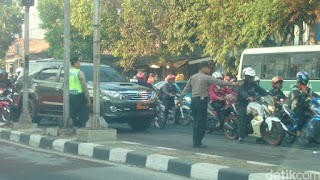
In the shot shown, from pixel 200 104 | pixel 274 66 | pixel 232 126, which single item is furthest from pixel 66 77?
pixel 274 66

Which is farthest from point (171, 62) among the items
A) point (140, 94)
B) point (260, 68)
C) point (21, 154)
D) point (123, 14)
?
point (21, 154)

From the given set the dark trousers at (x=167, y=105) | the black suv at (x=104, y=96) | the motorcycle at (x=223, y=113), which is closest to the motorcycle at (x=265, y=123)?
the motorcycle at (x=223, y=113)

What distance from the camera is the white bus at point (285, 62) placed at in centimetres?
1927

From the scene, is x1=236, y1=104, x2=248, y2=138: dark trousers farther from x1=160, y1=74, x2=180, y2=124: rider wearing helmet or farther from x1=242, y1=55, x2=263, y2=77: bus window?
x1=242, y1=55, x2=263, y2=77: bus window

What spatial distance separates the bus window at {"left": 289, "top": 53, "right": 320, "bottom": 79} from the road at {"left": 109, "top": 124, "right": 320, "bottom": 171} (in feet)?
23.4

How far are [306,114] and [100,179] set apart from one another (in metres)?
5.60

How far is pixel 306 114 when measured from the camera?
1101 centimetres

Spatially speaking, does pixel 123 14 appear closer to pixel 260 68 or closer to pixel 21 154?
pixel 260 68

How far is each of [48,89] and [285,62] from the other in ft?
33.3

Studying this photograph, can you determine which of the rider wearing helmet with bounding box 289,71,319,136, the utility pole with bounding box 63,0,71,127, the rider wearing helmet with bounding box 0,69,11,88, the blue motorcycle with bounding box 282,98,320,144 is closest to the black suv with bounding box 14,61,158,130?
the utility pole with bounding box 63,0,71,127

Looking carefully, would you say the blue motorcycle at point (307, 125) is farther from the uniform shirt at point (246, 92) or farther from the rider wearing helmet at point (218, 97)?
the rider wearing helmet at point (218, 97)

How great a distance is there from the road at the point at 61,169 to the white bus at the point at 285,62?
12.4 meters

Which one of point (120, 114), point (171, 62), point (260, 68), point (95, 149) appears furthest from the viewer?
point (171, 62)

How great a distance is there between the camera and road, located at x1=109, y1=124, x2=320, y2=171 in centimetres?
821
